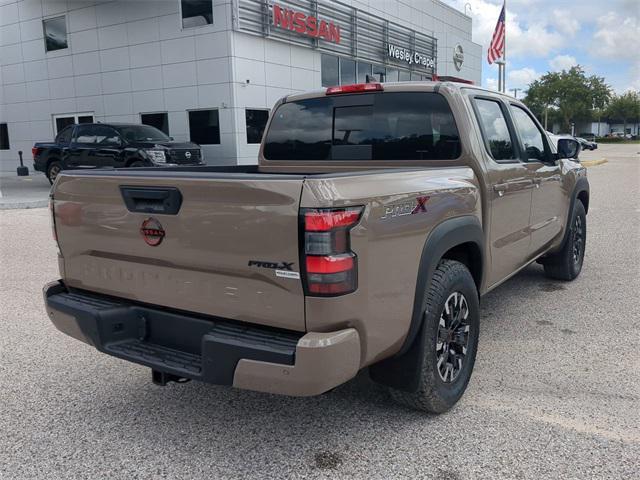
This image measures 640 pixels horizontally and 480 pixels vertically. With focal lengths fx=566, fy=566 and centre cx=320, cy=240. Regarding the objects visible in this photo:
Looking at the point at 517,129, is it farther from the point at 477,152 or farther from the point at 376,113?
the point at 376,113

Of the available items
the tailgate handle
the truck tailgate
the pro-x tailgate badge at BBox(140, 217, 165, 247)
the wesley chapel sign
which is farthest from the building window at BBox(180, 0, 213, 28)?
the pro-x tailgate badge at BBox(140, 217, 165, 247)

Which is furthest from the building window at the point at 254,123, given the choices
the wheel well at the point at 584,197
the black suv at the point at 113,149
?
the wheel well at the point at 584,197

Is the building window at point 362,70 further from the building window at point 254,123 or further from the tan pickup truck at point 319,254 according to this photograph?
the tan pickup truck at point 319,254

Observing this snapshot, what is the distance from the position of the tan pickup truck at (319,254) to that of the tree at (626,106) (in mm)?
101772

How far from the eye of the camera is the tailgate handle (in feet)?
8.57

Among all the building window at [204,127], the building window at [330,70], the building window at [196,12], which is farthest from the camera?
the building window at [330,70]

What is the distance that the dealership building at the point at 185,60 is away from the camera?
57.8ft

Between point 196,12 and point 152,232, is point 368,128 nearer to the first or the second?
point 152,232

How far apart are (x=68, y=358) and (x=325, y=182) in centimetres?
284

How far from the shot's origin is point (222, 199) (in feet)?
→ 8.09

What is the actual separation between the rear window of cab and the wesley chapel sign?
2149cm

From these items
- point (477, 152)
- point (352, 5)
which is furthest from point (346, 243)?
point (352, 5)

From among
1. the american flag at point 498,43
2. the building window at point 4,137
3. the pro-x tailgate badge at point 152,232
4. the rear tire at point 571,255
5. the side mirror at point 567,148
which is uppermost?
the american flag at point 498,43

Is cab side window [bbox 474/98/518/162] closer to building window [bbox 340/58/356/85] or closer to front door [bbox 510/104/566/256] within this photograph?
front door [bbox 510/104/566/256]
